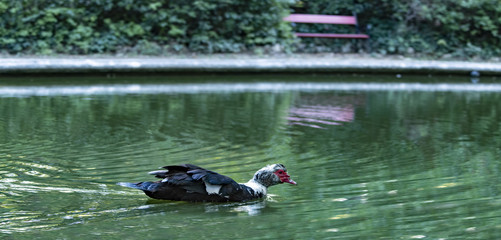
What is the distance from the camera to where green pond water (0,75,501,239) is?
445cm

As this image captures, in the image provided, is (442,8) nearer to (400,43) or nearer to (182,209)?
(400,43)

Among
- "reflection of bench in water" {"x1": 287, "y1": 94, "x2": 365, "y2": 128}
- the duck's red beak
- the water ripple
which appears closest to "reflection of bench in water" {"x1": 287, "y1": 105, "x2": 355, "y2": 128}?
"reflection of bench in water" {"x1": 287, "y1": 94, "x2": 365, "y2": 128}

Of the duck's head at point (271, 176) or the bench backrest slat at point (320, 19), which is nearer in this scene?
the duck's head at point (271, 176)

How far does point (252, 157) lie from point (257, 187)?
1.46 m

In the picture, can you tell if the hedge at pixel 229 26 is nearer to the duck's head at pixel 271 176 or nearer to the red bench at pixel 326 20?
the red bench at pixel 326 20

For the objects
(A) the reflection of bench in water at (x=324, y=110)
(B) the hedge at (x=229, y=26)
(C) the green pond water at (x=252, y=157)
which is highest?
(B) the hedge at (x=229, y=26)

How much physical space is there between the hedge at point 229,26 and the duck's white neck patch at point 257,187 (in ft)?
34.3

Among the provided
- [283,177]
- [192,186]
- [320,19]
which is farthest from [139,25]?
[192,186]

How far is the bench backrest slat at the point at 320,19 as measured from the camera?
17.5m

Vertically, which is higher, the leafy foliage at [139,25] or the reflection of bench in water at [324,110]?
the leafy foliage at [139,25]

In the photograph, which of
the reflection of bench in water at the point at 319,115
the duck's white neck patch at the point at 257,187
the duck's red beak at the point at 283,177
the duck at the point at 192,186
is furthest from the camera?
the reflection of bench in water at the point at 319,115

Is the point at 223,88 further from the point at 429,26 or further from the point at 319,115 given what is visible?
the point at 429,26

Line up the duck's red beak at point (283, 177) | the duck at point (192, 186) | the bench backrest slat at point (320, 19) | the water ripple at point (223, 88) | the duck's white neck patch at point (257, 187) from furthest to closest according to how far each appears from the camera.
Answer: the bench backrest slat at point (320, 19), the water ripple at point (223, 88), the duck's red beak at point (283, 177), the duck's white neck patch at point (257, 187), the duck at point (192, 186)

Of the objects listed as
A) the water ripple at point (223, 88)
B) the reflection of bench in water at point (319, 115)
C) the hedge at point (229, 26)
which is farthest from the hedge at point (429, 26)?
the reflection of bench in water at point (319, 115)
